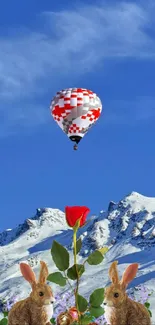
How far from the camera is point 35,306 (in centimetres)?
754

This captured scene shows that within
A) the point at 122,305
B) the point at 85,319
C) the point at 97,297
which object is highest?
the point at 97,297

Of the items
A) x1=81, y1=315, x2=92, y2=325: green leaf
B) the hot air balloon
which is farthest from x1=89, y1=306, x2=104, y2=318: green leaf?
the hot air balloon

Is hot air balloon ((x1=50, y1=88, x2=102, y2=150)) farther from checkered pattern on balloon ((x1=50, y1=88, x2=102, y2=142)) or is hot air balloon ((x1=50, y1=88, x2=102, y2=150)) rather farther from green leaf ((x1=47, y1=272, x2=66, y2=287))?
green leaf ((x1=47, y1=272, x2=66, y2=287))

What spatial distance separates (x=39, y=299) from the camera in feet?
24.8

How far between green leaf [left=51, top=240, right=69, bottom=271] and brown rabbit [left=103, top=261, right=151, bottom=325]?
2.23ft

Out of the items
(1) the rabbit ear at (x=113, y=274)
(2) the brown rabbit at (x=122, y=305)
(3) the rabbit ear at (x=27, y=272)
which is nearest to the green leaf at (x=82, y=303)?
(2) the brown rabbit at (x=122, y=305)

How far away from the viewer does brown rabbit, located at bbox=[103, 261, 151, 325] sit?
7402mm

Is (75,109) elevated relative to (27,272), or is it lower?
elevated

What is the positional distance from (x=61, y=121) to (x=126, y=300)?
23408 millimetres

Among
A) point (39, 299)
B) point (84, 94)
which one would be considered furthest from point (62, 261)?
point (84, 94)

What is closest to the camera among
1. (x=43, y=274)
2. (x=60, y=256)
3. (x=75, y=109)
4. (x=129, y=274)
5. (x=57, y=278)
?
(x=60, y=256)

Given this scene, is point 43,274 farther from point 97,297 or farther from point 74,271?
point 97,297

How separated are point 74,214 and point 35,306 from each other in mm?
1243

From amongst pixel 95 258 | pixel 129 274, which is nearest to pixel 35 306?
pixel 95 258
